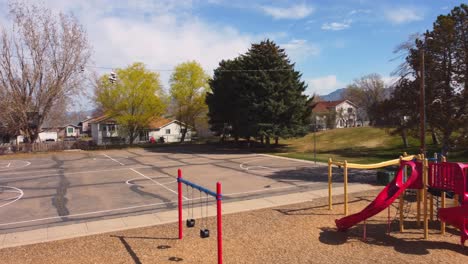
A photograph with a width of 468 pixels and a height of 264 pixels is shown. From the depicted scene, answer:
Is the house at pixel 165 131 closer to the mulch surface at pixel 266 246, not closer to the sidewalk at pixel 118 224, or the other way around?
the sidewalk at pixel 118 224

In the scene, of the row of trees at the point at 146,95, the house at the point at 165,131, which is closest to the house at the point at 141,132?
the house at the point at 165,131

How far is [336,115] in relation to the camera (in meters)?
77.4

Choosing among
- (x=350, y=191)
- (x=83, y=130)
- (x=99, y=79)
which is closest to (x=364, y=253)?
(x=350, y=191)

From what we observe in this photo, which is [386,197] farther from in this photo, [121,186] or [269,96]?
[269,96]

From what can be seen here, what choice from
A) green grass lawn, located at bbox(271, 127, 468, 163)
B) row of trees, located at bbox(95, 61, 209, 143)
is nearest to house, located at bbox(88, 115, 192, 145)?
row of trees, located at bbox(95, 61, 209, 143)

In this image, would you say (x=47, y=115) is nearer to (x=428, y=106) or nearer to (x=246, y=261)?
(x=428, y=106)

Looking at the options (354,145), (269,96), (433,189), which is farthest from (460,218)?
(354,145)

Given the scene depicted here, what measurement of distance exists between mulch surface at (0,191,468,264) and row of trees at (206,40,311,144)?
26.0 m

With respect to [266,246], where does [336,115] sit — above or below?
above

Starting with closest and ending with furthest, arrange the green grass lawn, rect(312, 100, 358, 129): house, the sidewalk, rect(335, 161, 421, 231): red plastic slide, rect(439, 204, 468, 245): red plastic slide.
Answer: rect(439, 204, 468, 245): red plastic slide < rect(335, 161, 421, 231): red plastic slide < the sidewalk < the green grass lawn < rect(312, 100, 358, 129): house

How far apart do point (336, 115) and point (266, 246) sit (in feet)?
235

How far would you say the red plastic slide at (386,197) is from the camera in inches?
368

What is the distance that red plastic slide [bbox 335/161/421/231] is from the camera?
9.34 meters

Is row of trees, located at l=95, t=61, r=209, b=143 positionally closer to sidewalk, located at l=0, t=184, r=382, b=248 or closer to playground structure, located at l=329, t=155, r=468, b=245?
sidewalk, located at l=0, t=184, r=382, b=248
